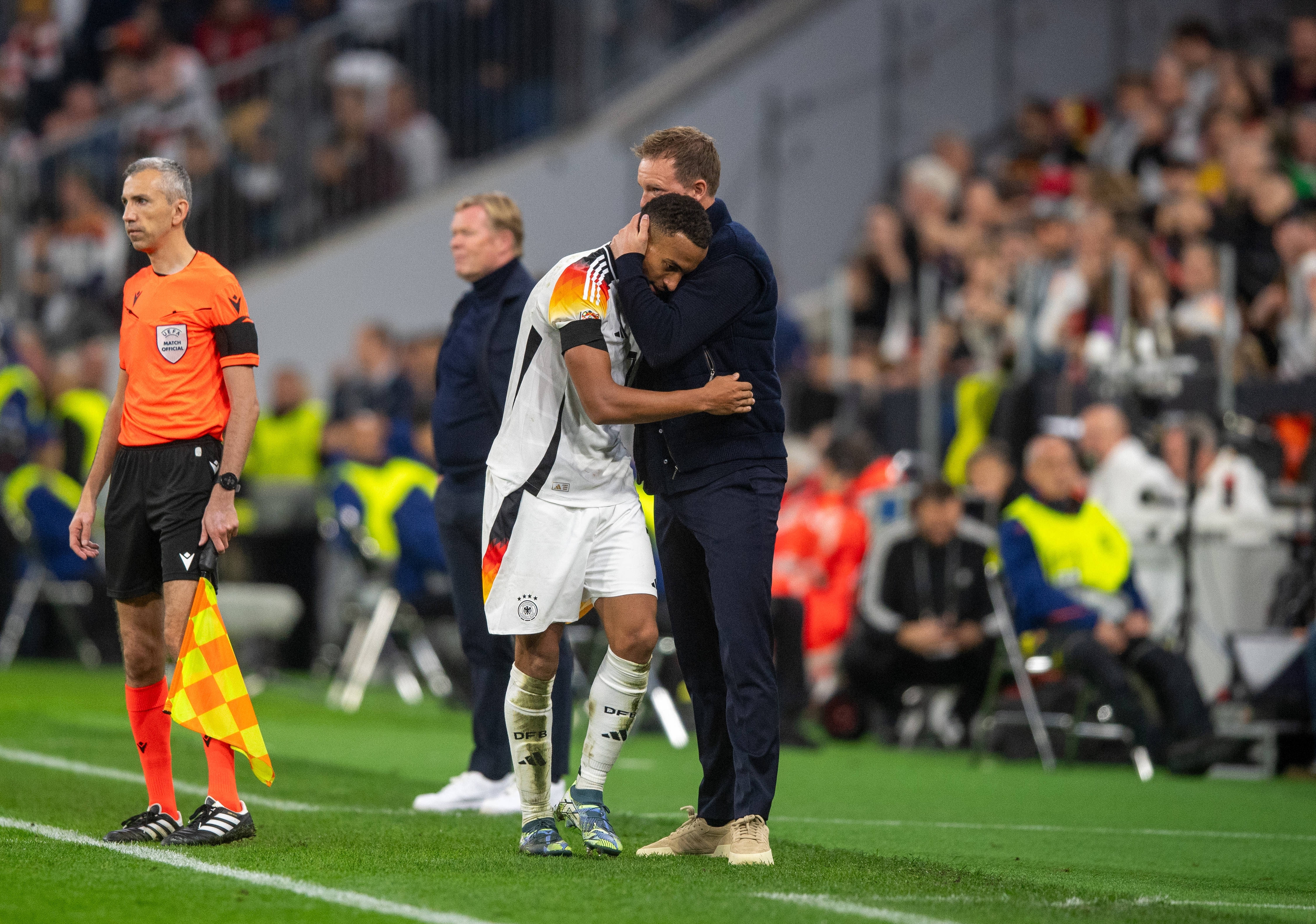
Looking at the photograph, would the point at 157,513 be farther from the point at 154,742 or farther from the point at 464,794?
the point at 464,794

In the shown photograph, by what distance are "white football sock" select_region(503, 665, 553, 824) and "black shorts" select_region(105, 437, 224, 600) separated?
42.4 inches

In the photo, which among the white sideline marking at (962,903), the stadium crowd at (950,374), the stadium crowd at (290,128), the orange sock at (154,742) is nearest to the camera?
the white sideline marking at (962,903)

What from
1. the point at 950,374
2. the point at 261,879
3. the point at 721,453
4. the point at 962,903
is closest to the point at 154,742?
the point at 261,879

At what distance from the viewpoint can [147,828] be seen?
6.18 m

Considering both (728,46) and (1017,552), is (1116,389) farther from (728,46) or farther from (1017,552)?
(728,46)

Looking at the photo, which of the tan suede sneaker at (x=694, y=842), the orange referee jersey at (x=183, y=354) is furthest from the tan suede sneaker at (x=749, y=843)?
the orange referee jersey at (x=183, y=354)

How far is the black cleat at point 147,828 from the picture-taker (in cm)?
614

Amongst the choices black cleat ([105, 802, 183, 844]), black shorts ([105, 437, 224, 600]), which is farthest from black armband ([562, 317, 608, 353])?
black cleat ([105, 802, 183, 844])

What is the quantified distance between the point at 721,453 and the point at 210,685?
1.75m

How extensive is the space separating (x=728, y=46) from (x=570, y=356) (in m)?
14.2

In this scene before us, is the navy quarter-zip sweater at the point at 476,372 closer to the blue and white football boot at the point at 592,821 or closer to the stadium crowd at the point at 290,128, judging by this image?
the blue and white football boot at the point at 592,821

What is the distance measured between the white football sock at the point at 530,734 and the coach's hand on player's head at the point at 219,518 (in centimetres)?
100

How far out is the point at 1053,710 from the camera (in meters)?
10.9

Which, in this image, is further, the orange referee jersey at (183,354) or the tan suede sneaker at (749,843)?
the orange referee jersey at (183,354)
